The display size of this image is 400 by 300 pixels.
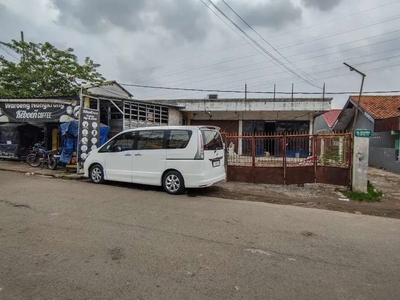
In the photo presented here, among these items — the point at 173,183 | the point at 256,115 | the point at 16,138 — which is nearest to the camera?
the point at 173,183

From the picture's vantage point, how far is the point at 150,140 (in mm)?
8172

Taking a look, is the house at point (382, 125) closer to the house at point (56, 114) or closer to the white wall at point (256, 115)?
the white wall at point (256, 115)

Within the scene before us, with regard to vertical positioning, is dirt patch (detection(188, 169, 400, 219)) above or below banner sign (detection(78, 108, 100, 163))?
below

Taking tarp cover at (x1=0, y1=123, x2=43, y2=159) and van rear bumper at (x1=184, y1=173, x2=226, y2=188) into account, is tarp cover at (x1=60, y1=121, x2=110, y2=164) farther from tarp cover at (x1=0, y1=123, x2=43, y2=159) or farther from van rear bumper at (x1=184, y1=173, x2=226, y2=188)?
van rear bumper at (x1=184, y1=173, x2=226, y2=188)

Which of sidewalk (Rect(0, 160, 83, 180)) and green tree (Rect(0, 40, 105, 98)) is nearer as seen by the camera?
sidewalk (Rect(0, 160, 83, 180))

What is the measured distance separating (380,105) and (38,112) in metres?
19.6

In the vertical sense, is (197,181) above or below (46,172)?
above

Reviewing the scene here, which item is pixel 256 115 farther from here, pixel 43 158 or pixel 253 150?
pixel 43 158

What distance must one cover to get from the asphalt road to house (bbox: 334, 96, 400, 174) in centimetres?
967

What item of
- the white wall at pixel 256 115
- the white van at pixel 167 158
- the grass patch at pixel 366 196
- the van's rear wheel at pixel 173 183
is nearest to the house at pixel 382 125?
the white wall at pixel 256 115

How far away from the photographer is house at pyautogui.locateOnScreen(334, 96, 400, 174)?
13.5 m

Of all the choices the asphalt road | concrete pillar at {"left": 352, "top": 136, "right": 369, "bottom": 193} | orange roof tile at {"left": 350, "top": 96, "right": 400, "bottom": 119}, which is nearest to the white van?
the asphalt road

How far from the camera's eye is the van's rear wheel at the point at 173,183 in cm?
759

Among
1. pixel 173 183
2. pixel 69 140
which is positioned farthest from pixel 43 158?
pixel 173 183
